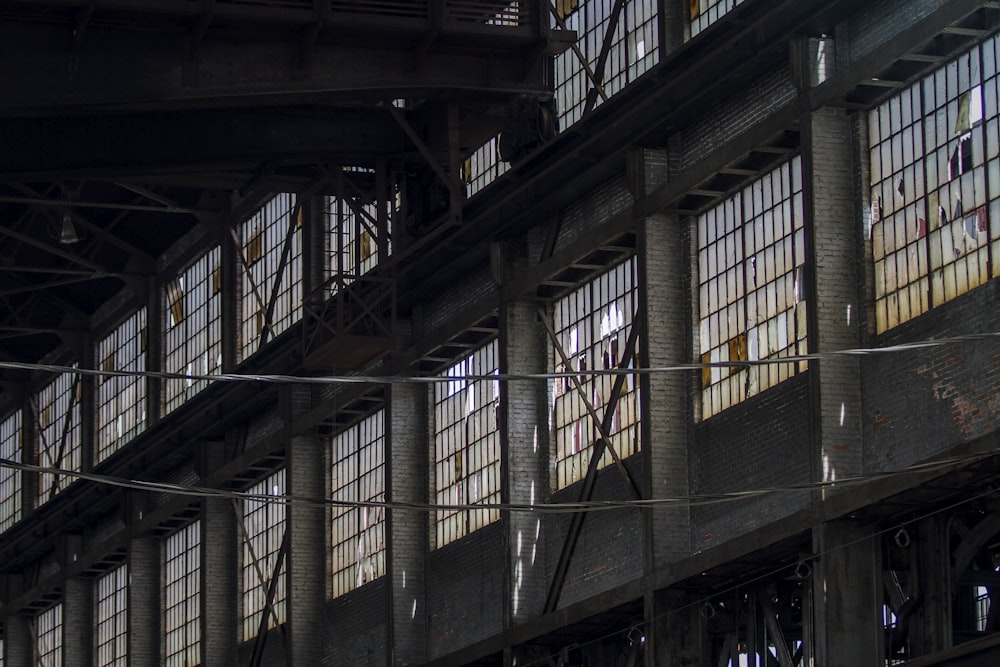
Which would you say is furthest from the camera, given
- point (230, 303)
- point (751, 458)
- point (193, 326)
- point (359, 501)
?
point (193, 326)

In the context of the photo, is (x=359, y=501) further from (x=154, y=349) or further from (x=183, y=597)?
(x=154, y=349)

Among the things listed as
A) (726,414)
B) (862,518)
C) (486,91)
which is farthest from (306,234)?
(862,518)

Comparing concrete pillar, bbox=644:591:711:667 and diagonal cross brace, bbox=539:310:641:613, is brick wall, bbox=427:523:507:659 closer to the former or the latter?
diagonal cross brace, bbox=539:310:641:613

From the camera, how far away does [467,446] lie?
3481 cm

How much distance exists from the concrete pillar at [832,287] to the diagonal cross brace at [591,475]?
4264mm

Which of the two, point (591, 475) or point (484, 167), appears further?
point (484, 167)

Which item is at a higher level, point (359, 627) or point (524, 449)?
point (524, 449)

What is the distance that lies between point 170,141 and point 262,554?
12.4m

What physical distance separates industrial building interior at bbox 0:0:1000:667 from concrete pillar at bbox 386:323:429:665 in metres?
0.05

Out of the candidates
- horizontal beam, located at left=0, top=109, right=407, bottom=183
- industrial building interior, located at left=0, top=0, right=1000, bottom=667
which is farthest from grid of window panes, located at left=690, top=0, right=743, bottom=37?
horizontal beam, located at left=0, top=109, right=407, bottom=183

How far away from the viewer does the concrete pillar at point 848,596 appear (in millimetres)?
24703

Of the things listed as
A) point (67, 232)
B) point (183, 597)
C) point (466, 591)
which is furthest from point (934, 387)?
point (183, 597)

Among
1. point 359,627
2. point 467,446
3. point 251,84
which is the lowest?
point 359,627

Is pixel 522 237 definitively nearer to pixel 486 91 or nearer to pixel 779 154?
pixel 486 91
